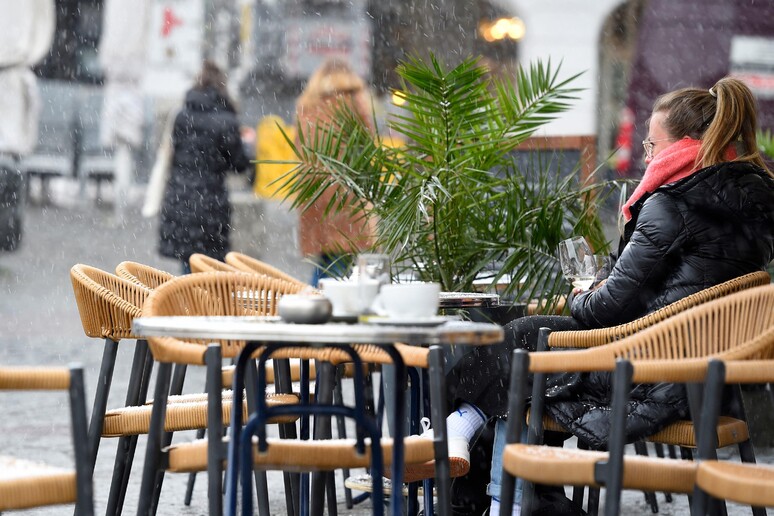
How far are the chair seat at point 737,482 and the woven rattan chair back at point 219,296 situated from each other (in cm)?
123

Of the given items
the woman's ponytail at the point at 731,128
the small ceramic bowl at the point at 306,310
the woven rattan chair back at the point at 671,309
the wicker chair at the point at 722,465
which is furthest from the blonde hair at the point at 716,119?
the small ceramic bowl at the point at 306,310

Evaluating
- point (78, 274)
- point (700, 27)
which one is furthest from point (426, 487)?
point (700, 27)

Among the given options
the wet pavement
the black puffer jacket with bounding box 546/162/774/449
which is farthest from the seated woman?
the wet pavement

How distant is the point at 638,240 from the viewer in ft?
11.8

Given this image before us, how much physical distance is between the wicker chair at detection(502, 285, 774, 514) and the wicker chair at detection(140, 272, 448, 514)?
0.93 feet

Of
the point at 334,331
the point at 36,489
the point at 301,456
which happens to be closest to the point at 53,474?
the point at 36,489

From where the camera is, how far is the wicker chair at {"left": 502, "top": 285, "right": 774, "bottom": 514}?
8.79 feet

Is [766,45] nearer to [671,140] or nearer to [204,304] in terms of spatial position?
[671,140]

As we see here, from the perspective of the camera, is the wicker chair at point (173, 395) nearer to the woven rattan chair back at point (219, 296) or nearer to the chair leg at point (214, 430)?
the woven rattan chair back at point (219, 296)

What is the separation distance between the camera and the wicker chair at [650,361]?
268cm

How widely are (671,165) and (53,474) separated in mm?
2092

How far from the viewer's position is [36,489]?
245 centimetres

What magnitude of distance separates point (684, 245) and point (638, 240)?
13 cm

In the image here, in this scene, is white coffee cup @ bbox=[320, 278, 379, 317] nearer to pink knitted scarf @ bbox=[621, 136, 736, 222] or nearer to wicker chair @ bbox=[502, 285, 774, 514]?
wicker chair @ bbox=[502, 285, 774, 514]
